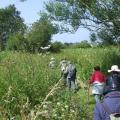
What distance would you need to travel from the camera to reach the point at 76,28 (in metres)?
24.1

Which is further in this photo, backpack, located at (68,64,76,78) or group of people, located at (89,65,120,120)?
backpack, located at (68,64,76,78)

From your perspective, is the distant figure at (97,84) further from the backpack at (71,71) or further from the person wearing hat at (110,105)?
the person wearing hat at (110,105)

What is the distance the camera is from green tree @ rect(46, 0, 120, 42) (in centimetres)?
2270

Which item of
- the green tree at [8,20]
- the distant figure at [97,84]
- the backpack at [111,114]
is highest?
the green tree at [8,20]

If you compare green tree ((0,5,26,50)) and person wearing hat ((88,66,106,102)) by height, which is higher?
green tree ((0,5,26,50))

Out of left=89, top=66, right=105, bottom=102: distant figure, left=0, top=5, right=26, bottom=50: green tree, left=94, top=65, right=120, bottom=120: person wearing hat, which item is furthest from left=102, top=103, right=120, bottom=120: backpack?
left=0, top=5, right=26, bottom=50: green tree

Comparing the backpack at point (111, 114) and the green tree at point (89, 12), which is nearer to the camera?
the backpack at point (111, 114)

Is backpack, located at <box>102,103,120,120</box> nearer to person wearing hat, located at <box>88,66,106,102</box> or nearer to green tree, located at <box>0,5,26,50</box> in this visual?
person wearing hat, located at <box>88,66,106,102</box>

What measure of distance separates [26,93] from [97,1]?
9.96m

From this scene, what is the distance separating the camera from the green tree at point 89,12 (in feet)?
74.5

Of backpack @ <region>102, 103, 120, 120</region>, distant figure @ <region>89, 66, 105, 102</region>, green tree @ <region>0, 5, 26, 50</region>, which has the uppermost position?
green tree @ <region>0, 5, 26, 50</region>

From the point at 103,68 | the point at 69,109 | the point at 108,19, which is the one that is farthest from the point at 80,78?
the point at 69,109

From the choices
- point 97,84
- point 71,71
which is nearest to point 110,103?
point 97,84

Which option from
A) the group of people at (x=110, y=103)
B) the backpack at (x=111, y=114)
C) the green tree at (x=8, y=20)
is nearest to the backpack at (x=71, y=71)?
the group of people at (x=110, y=103)
